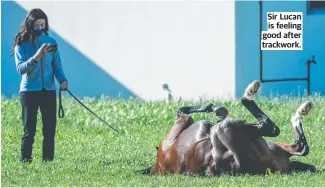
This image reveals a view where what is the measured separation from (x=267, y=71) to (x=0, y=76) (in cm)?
419

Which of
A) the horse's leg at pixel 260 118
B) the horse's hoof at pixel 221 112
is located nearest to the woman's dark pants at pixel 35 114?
the horse's hoof at pixel 221 112

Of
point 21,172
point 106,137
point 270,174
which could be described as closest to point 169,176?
point 270,174

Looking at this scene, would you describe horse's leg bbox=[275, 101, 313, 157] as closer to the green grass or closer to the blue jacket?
the green grass

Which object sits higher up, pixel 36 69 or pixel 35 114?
pixel 36 69

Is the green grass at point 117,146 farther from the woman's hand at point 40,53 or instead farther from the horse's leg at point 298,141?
the woman's hand at point 40,53

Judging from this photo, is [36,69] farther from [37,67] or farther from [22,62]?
[22,62]

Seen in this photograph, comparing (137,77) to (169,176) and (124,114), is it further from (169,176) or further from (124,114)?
(169,176)

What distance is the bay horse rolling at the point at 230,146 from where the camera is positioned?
362 inches

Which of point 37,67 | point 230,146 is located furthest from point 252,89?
point 37,67

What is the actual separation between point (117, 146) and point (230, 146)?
3297 mm

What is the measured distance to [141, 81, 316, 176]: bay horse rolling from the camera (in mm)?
9203

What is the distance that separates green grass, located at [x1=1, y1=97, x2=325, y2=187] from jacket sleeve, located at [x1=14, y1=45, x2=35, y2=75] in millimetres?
925

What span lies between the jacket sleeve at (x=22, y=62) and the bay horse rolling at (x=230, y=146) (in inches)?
64.9

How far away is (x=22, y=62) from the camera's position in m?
10.7
